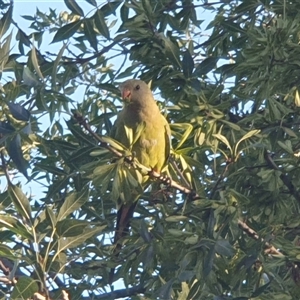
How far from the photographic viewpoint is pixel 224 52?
409cm

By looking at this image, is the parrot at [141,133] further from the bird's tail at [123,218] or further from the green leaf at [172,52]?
the green leaf at [172,52]

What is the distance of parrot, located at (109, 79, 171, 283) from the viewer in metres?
3.70

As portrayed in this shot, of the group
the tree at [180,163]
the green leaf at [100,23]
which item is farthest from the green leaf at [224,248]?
the green leaf at [100,23]

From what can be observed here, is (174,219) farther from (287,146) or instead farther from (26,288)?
(26,288)

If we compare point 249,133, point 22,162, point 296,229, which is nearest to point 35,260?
point 22,162

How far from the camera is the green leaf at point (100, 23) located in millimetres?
3676

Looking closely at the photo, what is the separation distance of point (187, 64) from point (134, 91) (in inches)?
32.4

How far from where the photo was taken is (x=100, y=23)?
3.68 m

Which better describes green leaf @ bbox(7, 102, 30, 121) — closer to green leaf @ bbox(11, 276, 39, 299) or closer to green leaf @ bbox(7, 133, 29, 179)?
green leaf @ bbox(7, 133, 29, 179)

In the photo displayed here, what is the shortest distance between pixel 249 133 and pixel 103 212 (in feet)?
3.16

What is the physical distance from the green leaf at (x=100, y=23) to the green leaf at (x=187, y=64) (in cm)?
54

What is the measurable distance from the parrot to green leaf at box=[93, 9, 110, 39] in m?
0.35

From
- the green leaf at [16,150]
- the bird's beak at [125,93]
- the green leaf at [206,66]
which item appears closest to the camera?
the green leaf at [16,150]

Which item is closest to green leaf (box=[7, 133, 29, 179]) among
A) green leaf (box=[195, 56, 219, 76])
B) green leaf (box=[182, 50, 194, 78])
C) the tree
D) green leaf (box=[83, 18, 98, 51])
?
the tree
